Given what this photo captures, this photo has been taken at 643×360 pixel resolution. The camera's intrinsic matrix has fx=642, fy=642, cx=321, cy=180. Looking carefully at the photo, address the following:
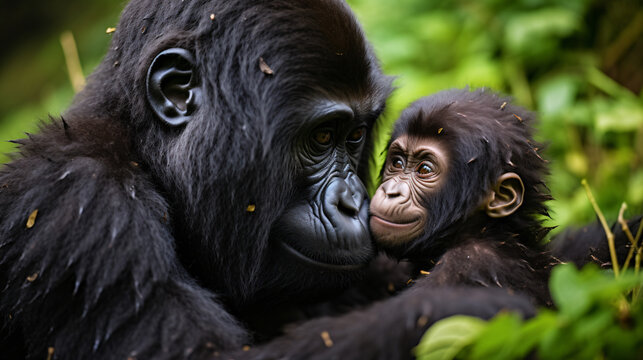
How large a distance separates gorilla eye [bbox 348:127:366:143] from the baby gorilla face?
0.16m

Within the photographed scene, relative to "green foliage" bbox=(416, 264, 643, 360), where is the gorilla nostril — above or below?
above

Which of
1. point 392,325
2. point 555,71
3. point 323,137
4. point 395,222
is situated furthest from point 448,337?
point 555,71

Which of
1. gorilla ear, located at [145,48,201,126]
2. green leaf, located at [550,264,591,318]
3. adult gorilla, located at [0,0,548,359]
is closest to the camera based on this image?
green leaf, located at [550,264,591,318]

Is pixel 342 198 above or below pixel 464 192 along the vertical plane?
above

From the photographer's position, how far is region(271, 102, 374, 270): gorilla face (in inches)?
93.6

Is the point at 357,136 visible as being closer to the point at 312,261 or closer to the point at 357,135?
the point at 357,135

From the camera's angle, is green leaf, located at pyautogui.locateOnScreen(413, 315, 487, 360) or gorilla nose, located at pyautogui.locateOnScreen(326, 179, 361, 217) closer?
green leaf, located at pyautogui.locateOnScreen(413, 315, 487, 360)

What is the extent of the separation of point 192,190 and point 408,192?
Answer: 2.93ft

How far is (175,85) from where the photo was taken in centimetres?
238

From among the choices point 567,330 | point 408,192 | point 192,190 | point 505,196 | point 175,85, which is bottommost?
point 567,330

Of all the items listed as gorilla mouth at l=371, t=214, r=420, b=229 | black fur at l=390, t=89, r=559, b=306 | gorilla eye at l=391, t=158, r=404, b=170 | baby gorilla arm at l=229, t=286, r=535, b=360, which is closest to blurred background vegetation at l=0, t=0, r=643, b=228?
black fur at l=390, t=89, r=559, b=306

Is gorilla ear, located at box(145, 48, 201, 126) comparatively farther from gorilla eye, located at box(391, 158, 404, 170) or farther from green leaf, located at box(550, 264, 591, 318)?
green leaf, located at box(550, 264, 591, 318)

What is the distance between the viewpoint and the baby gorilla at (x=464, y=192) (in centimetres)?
258

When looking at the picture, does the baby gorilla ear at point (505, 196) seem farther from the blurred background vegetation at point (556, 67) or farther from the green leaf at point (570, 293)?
the blurred background vegetation at point (556, 67)
